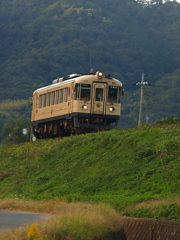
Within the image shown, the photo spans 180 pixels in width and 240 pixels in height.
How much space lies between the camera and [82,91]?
39031 millimetres

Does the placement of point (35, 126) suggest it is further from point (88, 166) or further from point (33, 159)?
point (88, 166)

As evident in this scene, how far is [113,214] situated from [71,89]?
24094mm

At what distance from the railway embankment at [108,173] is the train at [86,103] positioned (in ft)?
14.7

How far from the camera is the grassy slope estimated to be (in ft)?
71.8

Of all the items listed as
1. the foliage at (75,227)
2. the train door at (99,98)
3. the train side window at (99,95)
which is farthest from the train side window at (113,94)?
the foliage at (75,227)

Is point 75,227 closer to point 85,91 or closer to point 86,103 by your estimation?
point 86,103

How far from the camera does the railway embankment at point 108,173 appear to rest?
2033 centimetres

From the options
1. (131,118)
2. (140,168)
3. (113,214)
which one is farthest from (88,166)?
(131,118)

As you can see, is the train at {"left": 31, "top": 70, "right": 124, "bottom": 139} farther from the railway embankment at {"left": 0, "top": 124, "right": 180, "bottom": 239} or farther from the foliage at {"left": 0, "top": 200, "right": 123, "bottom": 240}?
the foliage at {"left": 0, "top": 200, "right": 123, "bottom": 240}

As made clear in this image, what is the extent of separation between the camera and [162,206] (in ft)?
58.2

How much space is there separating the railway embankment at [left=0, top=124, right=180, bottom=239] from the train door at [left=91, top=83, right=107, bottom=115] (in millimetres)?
5225

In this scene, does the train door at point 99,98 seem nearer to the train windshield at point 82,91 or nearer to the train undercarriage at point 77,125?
the train windshield at point 82,91

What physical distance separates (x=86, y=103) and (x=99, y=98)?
3.21ft

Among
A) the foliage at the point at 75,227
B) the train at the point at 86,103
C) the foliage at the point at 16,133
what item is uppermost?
the train at the point at 86,103
